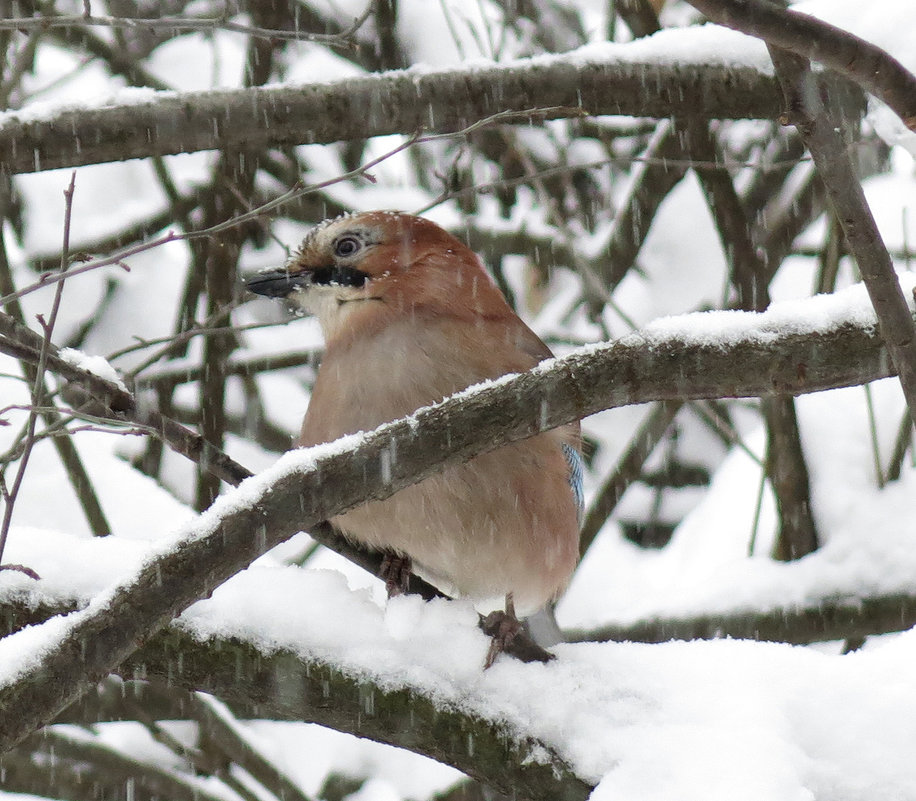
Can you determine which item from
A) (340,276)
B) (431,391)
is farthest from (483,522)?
(340,276)

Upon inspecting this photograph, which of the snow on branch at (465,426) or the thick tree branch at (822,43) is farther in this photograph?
the snow on branch at (465,426)

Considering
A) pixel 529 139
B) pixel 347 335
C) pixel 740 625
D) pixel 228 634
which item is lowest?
pixel 228 634

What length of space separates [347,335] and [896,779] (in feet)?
7.58

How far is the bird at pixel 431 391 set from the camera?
3.83 m

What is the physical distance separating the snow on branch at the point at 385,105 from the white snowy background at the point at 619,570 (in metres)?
0.08

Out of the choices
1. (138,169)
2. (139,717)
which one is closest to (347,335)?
(139,717)

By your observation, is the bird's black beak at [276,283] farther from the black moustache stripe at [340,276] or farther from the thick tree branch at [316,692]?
the thick tree branch at [316,692]

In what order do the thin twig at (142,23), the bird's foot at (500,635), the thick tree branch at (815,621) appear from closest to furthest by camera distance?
1. the bird's foot at (500,635)
2. the thin twig at (142,23)
3. the thick tree branch at (815,621)

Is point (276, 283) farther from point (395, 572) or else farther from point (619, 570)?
point (619, 570)

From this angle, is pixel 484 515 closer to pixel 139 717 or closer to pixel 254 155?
pixel 139 717

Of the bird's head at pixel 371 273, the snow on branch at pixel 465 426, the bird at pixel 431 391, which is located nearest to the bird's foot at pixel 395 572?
the bird at pixel 431 391

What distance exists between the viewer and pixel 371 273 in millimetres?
4461

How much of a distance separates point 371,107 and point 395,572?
143 centimetres

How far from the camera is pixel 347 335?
13.8 feet
